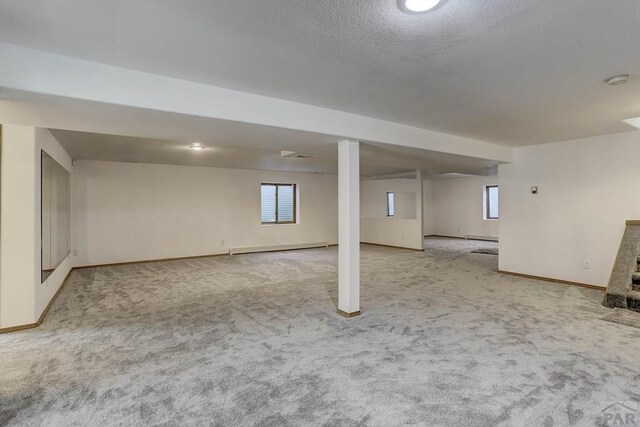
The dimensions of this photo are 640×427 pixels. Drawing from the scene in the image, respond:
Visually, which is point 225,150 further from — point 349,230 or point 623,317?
point 623,317

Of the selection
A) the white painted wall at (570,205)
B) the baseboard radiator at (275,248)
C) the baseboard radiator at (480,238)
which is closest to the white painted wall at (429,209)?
the baseboard radiator at (480,238)

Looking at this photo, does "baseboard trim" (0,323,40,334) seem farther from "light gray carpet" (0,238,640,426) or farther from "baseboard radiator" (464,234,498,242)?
"baseboard radiator" (464,234,498,242)

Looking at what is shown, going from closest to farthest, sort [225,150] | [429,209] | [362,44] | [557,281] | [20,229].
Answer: [362,44] < [20,229] < [557,281] < [225,150] < [429,209]

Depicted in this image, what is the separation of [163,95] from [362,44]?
1.58 meters

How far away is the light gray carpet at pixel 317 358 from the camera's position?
6.66ft

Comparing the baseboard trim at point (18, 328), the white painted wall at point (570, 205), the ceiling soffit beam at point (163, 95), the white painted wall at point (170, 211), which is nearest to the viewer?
the ceiling soffit beam at point (163, 95)

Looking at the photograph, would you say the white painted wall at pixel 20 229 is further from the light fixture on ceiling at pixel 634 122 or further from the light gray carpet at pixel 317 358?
the light fixture on ceiling at pixel 634 122

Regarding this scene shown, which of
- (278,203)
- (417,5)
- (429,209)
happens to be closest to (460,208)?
(429,209)

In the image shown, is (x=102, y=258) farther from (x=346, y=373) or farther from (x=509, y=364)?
(x=509, y=364)

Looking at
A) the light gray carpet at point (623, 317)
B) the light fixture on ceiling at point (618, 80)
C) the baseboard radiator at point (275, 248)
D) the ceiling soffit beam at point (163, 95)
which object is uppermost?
the light fixture on ceiling at point (618, 80)

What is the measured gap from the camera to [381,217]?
10.9 meters

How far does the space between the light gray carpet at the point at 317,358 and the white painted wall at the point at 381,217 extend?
4694 mm

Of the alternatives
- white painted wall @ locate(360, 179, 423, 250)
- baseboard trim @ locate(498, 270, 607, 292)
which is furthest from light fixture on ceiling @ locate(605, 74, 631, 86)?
white painted wall @ locate(360, 179, 423, 250)

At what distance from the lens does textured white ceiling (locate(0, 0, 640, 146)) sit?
1723mm
